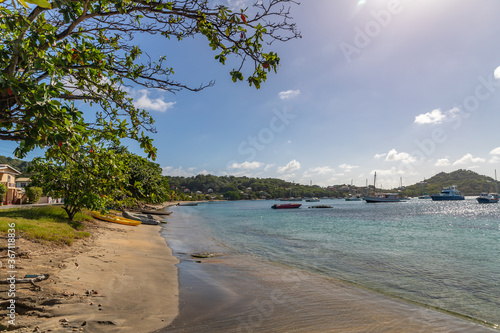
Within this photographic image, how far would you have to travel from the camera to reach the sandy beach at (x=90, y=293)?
493 centimetres

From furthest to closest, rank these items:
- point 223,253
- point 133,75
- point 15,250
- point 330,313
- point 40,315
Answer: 1. point 223,253
2. point 15,250
3. point 330,313
4. point 133,75
5. point 40,315

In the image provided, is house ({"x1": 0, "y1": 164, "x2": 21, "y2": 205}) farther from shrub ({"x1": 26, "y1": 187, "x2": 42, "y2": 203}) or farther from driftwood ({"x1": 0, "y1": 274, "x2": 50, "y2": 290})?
driftwood ({"x1": 0, "y1": 274, "x2": 50, "y2": 290})

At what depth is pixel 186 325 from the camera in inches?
217

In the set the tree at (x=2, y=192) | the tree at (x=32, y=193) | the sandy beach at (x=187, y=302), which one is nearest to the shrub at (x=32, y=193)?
the tree at (x=32, y=193)

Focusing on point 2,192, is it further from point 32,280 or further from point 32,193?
point 32,280

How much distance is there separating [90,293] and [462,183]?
215 metres

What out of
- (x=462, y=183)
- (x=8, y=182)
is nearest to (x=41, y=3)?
(x=8, y=182)

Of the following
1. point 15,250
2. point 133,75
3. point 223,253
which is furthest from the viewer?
point 223,253

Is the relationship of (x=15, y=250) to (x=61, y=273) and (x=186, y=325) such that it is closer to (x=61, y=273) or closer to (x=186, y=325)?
(x=61, y=273)

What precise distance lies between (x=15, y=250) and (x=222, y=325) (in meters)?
6.56

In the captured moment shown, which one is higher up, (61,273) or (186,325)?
(61,273)

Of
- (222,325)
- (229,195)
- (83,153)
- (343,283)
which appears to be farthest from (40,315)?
(229,195)

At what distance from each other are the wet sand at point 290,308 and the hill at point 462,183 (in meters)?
187

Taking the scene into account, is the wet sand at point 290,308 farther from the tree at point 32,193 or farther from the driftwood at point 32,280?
the tree at point 32,193
